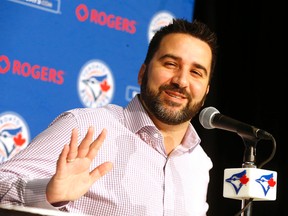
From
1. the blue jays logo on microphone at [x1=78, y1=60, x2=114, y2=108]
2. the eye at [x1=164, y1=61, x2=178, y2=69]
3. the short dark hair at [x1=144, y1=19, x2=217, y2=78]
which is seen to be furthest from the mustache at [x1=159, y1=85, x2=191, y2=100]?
the blue jays logo on microphone at [x1=78, y1=60, x2=114, y2=108]

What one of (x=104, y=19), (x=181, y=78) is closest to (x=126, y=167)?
(x=181, y=78)

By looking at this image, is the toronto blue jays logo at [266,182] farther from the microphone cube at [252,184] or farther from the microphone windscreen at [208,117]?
the microphone windscreen at [208,117]

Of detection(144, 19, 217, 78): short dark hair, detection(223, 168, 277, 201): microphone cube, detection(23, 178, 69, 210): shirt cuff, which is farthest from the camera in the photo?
detection(144, 19, 217, 78): short dark hair

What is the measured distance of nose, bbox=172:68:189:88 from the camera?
9.31 feet

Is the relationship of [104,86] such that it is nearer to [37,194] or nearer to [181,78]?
[181,78]

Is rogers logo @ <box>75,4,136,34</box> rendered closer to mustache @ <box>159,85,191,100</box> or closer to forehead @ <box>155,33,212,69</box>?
forehead @ <box>155,33,212,69</box>

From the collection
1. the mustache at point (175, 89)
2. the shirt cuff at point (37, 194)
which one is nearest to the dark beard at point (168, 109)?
the mustache at point (175, 89)

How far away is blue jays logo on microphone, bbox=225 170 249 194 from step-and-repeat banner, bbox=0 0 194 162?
4.19ft

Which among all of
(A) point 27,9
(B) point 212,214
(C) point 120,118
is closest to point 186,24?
(C) point 120,118

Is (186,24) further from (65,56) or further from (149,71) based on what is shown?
(65,56)

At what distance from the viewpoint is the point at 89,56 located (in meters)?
3.51

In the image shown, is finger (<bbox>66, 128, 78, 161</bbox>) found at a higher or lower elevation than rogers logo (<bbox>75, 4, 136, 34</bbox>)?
lower

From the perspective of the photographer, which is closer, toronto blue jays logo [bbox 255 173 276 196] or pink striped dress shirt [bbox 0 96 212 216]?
toronto blue jays logo [bbox 255 173 276 196]

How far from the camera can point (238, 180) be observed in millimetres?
2293
